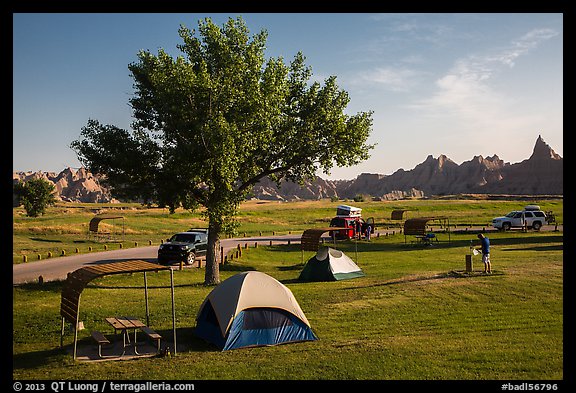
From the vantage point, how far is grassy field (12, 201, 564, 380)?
40.6ft

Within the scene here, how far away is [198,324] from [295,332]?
3.42 metres

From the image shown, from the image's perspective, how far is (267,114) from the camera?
23141mm

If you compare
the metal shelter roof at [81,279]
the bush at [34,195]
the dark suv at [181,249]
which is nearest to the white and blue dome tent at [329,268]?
the dark suv at [181,249]

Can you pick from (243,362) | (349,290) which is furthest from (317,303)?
(243,362)

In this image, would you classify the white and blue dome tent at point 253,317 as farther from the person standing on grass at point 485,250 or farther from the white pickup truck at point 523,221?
the white pickup truck at point 523,221

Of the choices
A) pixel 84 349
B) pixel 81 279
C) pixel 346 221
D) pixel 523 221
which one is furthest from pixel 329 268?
pixel 523 221

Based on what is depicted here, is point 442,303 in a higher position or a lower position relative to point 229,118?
lower

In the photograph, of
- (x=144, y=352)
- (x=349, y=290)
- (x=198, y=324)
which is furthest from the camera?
(x=349, y=290)

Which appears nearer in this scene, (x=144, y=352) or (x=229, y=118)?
(x=144, y=352)

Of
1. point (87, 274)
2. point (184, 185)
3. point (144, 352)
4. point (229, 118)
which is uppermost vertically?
point (229, 118)

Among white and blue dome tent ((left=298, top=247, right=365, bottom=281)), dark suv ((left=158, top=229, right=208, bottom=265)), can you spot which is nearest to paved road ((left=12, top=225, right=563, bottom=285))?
dark suv ((left=158, top=229, right=208, bottom=265))

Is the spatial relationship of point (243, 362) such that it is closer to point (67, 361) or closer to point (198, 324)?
point (198, 324)

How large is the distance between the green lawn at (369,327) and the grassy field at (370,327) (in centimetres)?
4
